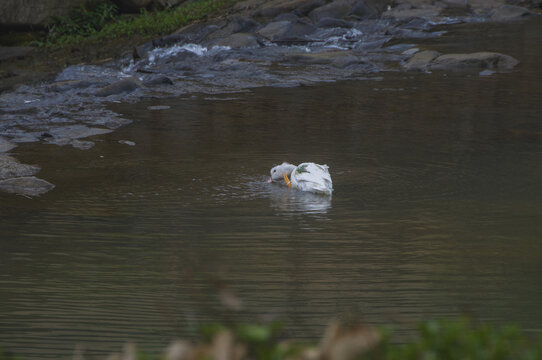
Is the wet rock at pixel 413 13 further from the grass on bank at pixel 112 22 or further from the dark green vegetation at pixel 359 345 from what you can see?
the dark green vegetation at pixel 359 345

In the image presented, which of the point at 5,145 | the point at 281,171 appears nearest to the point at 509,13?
the point at 281,171

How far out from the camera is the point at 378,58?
1409cm

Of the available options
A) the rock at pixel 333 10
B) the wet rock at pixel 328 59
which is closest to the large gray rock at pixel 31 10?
the rock at pixel 333 10

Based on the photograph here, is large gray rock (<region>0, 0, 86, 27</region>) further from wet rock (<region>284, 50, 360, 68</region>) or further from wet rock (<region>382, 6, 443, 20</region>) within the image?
wet rock (<region>382, 6, 443, 20</region>)

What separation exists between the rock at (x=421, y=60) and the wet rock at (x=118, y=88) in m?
4.55

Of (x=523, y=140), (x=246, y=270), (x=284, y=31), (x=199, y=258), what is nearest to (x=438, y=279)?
(x=246, y=270)

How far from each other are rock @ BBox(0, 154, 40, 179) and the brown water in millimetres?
152

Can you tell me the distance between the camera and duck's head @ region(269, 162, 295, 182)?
6.93 m

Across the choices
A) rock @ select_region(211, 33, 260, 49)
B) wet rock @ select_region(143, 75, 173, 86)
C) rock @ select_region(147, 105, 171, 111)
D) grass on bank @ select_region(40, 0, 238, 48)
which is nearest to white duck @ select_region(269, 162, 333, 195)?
rock @ select_region(147, 105, 171, 111)

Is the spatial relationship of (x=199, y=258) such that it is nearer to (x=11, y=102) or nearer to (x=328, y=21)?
(x=11, y=102)

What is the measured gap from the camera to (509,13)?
17766 millimetres

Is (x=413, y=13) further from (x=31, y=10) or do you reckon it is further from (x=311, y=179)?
(x=311, y=179)

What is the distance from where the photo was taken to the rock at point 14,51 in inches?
647

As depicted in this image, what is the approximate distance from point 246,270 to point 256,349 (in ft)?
9.50
